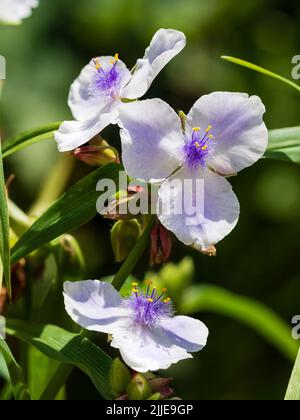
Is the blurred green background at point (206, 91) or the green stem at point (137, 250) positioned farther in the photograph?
the blurred green background at point (206, 91)

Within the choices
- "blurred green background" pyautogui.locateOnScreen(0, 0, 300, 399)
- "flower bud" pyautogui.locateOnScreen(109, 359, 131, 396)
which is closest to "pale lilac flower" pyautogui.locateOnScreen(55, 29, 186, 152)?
"flower bud" pyautogui.locateOnScreen(109, 359, 131, 396)

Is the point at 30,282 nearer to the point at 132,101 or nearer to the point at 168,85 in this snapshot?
the point at 132,101

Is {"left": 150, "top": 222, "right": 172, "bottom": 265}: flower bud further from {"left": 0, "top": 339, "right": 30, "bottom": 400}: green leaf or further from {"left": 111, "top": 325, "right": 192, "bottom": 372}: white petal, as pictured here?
{"left": 0, "top": 339, "right": 30, "bottom": 400}: green leaf

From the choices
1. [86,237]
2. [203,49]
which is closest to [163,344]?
[86,237]

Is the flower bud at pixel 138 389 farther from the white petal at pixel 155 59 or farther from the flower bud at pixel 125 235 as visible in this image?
the white petal at pixel 155 59

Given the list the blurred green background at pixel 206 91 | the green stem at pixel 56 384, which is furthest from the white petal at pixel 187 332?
the blurred green background at pixel 206 91

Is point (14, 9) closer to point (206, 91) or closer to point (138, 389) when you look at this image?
point (138, 389)
